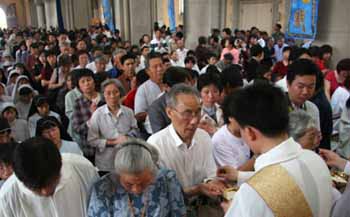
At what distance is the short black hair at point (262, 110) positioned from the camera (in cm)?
163

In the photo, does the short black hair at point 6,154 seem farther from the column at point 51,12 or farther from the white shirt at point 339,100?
the column at point 51,12

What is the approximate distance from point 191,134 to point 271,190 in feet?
3.32

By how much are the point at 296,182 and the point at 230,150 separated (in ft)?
3.86

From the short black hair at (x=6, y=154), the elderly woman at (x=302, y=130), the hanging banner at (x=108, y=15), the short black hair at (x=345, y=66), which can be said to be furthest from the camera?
the hanging banner at (x=108, y=15)

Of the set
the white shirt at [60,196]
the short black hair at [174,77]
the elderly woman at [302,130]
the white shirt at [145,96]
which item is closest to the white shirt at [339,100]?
the short black hair at [174,77]

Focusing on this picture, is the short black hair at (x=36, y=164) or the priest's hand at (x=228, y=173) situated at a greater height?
the short black hair at (x=36, y=164)

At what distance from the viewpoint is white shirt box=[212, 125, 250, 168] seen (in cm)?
277

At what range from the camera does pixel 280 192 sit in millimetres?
1594

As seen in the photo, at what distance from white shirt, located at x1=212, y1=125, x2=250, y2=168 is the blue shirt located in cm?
68

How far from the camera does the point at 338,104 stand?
15.5 ft

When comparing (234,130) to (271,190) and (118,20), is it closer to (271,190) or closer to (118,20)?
(271,190)

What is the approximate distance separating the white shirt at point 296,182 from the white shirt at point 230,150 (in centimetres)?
103

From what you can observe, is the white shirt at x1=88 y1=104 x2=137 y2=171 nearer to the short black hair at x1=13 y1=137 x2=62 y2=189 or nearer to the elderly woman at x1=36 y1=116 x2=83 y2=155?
the elderly woman at x1=36 y1=116 x2=83 y2=155

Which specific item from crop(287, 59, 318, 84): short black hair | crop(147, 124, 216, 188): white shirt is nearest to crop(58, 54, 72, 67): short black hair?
crop(147, 124, 216, 188): white shirt
